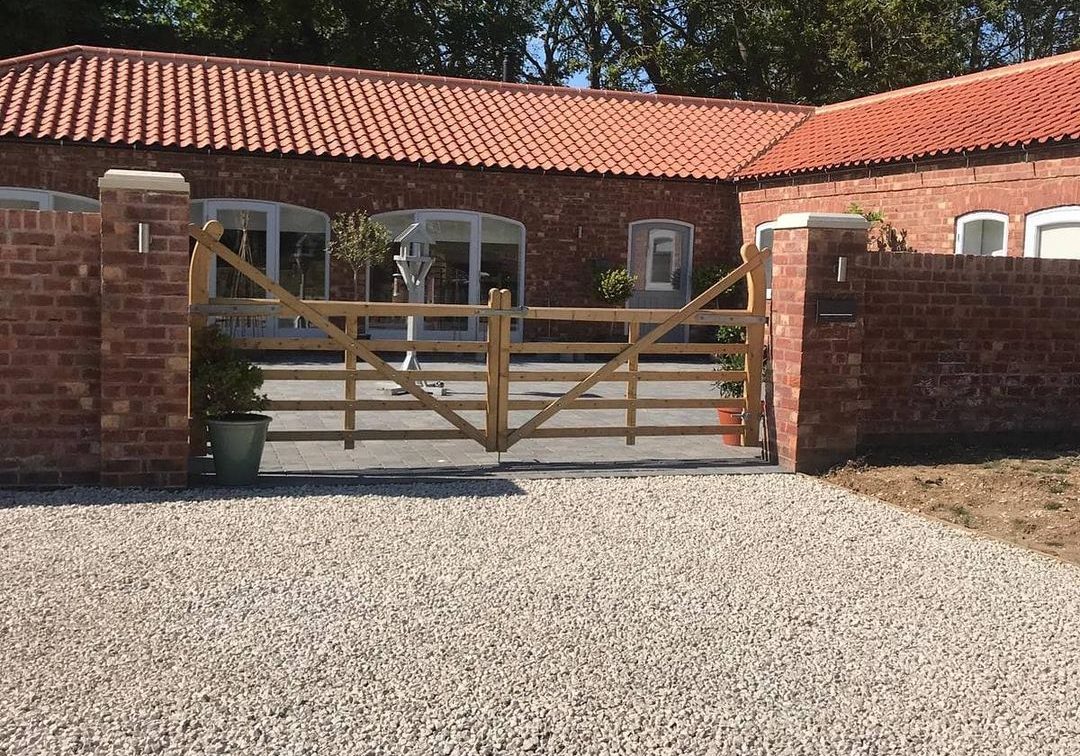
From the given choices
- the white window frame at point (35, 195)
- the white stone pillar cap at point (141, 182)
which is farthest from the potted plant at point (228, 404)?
the white window frame at point (35, 195)

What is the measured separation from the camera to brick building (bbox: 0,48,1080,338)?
15.9m

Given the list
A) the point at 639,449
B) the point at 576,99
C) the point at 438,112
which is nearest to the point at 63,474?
the point at 639,449

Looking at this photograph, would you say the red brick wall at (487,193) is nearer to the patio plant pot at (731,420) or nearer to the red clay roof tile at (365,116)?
the red clay roof tile at (365,116)

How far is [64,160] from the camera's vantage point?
16.5 meters

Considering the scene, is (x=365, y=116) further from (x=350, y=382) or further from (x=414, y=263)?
(x=350, y=382)

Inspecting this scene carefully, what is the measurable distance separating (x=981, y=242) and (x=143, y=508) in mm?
12698

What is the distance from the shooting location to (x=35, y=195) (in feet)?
54.5

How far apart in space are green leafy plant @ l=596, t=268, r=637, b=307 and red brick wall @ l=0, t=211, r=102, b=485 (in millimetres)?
12252

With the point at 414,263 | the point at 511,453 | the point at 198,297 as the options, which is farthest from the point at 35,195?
the point at 511,453

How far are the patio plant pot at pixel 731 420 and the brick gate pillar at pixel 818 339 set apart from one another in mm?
633

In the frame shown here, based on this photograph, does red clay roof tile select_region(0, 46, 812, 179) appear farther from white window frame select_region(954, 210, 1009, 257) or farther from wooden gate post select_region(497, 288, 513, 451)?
wooden gate post select_region(497, 288, 513, 451)

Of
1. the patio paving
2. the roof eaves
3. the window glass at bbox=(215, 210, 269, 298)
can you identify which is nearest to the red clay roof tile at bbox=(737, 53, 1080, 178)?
the roof eaves

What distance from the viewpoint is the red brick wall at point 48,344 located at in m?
7.22

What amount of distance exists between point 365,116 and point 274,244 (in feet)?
10.2
